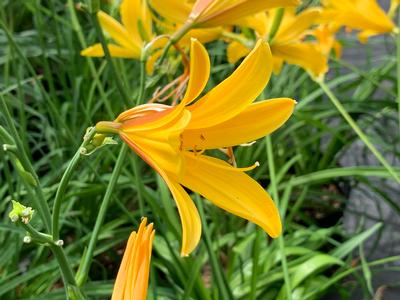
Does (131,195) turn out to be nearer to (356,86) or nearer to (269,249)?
(269,249)

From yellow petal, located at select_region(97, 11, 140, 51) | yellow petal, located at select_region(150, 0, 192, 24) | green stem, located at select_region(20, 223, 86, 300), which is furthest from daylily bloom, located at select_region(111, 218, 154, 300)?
yellow petal, located at select_region(97, 11, 140, 51)

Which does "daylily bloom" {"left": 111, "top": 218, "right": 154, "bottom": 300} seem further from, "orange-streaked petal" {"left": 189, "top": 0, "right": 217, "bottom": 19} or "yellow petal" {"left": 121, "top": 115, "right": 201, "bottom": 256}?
"orange-streaked petal" {"left": 189, "top": 0, "right": 217, "bottom": 19}

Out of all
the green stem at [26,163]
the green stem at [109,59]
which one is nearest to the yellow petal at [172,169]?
the green stem at [26,163]

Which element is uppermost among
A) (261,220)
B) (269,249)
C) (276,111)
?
(276,111)

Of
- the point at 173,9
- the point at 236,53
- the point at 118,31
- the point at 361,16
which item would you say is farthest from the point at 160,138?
the point at 361,16

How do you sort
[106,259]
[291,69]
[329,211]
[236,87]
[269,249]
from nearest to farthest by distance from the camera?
1. [236,87]
2. [269,249]
3. [106,259]
4. [329,211]
5. [291,69]

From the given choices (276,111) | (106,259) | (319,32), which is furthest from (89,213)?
(276,111)

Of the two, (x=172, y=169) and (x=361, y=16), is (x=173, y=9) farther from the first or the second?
(x=361, y=16)
